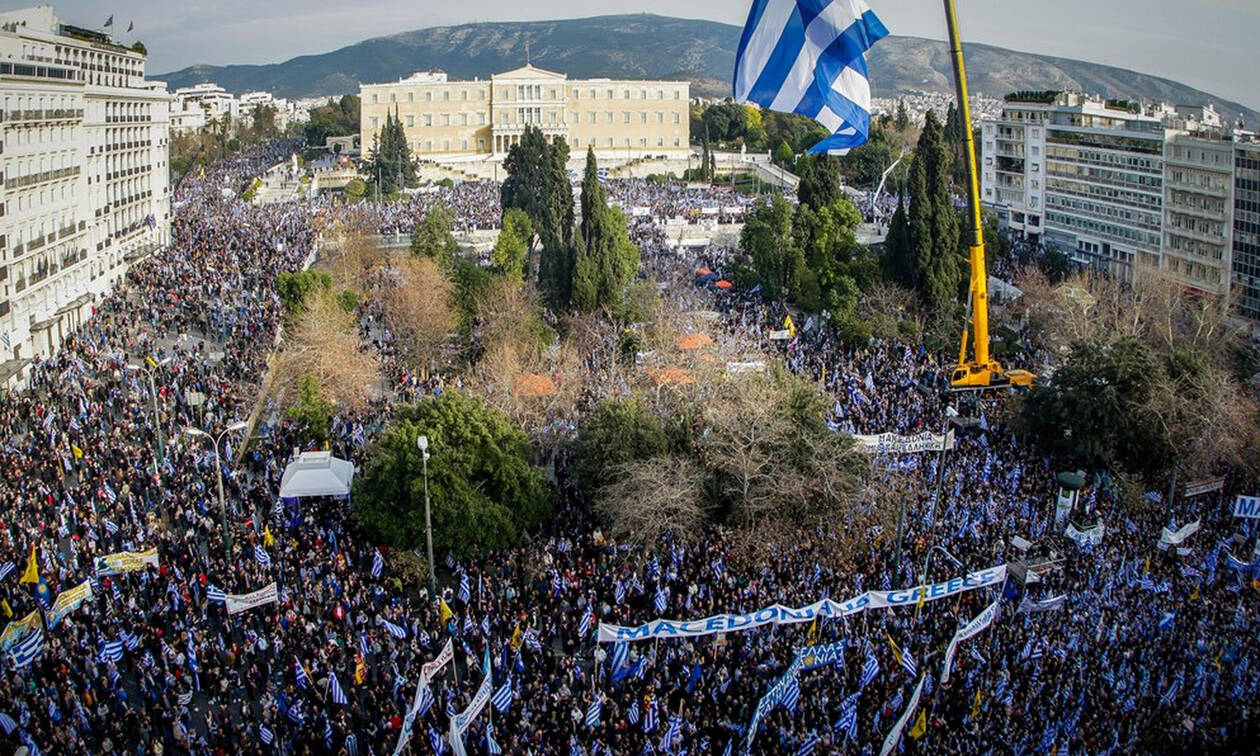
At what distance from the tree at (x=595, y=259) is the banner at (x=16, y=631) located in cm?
2504

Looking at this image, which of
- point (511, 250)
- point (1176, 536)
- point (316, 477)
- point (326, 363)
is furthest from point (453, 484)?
point (511, 250)

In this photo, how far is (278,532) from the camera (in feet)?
82.1

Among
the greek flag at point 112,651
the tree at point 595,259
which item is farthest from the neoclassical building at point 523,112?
the greek flag at point 112,651

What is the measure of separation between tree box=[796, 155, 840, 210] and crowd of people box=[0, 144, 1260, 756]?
1978cm

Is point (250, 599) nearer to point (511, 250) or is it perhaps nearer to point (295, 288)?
point (295, 288)

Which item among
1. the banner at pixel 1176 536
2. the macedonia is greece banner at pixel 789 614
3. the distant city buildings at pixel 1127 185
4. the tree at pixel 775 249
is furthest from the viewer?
the distant city buildings at pixel 1127 185

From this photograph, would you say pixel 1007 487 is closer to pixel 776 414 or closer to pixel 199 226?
pixel 776 414

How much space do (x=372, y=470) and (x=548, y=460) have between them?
6327 millimetres

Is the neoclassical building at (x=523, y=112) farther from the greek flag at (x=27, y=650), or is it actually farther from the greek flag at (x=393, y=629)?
the greek flag at (x=27, y=650)

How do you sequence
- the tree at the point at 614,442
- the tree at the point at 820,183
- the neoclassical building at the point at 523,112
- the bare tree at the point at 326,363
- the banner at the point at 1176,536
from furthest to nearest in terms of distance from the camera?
the neoclassical building at the point at 523,112 → the tree at the point at 820,183 → the bare tree at the point at 326,363 → the tree at the point at 614,442 → the banner at the point at 1176,536

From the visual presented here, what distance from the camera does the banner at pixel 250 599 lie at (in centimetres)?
2098

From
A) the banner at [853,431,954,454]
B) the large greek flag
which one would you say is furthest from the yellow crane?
the large greek flag

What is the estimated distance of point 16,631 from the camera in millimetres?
19453

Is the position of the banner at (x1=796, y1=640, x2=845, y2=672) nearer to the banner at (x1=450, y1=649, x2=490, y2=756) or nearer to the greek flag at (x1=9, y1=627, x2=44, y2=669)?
the banner at (x1=450, y1=649, x2=490, y2=756)
